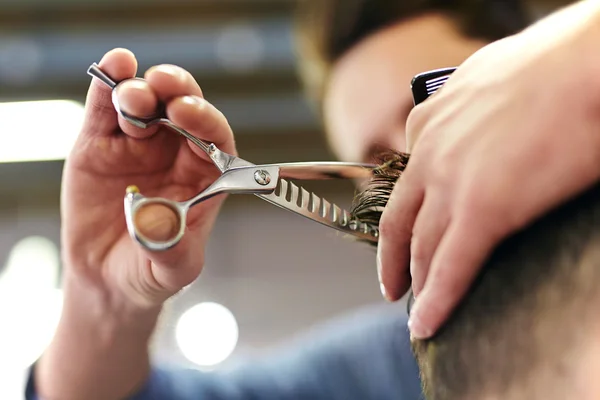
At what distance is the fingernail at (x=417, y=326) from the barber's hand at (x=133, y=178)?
0.60 ft

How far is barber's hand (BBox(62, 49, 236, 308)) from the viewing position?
1.48ft

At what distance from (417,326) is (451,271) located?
51mm

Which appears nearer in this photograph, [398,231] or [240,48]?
[398,231]

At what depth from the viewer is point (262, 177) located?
438 mm

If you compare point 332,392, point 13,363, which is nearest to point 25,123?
point 332,392

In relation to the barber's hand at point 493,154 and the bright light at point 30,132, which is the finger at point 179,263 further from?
the bright light at point 30,132

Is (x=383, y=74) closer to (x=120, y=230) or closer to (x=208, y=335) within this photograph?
(x=120, y=230)

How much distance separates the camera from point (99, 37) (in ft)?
5.64

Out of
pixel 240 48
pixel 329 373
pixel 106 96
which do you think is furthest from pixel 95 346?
pixel 240 48

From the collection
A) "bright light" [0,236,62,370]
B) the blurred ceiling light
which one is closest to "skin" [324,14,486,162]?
"bright light" [0,236,62,370]

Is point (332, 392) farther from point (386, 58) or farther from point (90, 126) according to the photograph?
point (90, 126)

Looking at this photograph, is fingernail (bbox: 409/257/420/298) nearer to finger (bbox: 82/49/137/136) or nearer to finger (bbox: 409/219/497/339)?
finger (bbox: 409/219/497/339)

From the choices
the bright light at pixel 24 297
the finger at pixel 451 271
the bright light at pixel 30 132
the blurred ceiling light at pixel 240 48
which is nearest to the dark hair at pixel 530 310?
the finger at pixel 451 271

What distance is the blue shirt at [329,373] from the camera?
83 centimetres
